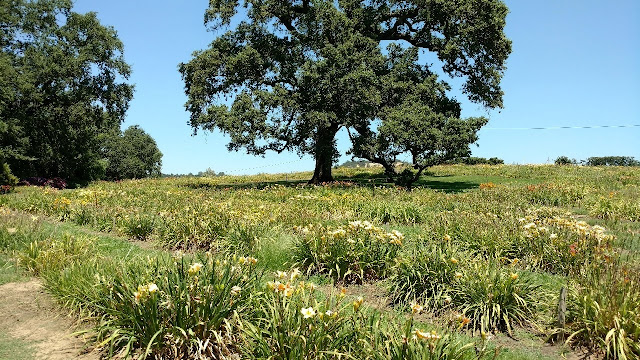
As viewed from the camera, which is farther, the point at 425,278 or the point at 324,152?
the point at 324,152

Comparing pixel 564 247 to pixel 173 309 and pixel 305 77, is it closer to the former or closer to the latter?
pixel 173 309

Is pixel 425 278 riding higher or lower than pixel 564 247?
lower

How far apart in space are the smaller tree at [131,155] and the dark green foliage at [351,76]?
112ft

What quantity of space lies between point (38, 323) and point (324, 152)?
1645 cm

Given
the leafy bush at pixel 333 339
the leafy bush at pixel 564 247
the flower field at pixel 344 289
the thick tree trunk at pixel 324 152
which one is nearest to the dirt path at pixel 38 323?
the flower field at pixel 344 289

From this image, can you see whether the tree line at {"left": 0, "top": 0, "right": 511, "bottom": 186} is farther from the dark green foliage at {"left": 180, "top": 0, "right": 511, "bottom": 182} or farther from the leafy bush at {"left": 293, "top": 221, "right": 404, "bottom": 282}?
the leafy bush at {"left": 293, "top": 221, "right": 404, "bottom": 282}

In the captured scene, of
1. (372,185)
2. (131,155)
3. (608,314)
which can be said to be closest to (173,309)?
(608,314)

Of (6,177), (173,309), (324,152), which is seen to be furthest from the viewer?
(324,152)

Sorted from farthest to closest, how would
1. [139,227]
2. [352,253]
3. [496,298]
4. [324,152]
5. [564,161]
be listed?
[564,161] < [324,152] < [139,227] < [352,253] < [496,298]

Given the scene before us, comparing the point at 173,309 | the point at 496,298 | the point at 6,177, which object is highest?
the point at 6,177

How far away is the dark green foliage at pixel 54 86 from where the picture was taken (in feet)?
75.3

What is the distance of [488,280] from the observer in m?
4.57

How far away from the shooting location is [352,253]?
5.86 meters

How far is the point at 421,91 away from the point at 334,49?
4687 millimetres
